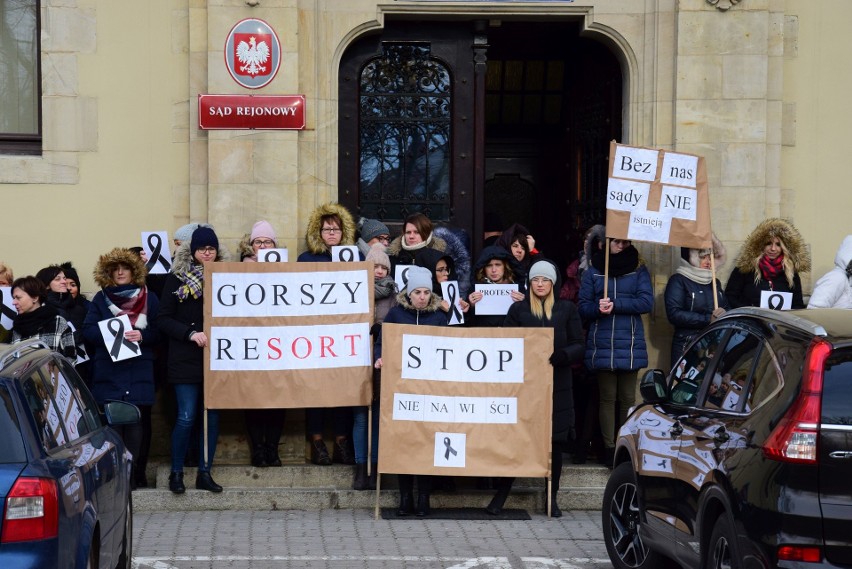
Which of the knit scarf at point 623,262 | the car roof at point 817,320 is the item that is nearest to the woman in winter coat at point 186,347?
the knit scarf at point 623,262

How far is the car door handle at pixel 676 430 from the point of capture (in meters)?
7.79

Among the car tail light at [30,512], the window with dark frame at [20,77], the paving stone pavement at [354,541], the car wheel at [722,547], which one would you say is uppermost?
the window with dark frame at [20,77]

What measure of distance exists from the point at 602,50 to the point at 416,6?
82.2 inches

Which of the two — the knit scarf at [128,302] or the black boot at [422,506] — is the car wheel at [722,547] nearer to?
the black boot at [422,506]

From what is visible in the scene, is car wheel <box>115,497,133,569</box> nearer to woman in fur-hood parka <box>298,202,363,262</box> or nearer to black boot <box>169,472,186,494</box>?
black boot <box>169,472,186,494</box>

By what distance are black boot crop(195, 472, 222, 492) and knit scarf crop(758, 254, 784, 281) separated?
5115mm

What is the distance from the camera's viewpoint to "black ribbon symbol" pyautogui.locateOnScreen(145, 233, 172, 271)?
42.1 ft

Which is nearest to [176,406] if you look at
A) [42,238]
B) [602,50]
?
[42,238]

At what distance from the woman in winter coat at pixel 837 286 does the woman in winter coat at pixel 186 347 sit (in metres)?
5.29

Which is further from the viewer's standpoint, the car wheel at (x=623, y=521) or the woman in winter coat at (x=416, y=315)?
the woman in winter coat at (x=416, y=315)

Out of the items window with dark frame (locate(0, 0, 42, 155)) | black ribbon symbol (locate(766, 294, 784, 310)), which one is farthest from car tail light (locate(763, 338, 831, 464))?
window with dark frame (locate(0, 0, 42, 155))

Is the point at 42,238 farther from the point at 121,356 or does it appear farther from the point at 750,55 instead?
the point at 750,55

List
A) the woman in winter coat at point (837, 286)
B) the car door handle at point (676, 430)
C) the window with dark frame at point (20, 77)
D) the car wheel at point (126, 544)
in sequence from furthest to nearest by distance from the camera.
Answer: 1. the window with dark frame at point (20, 77)
2. the woman in winter coat at point (837, 286)
3. the car wheel at point (126, 544)
4. the car door handle at point (676, 430)

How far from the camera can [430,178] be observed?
46.3 feet
